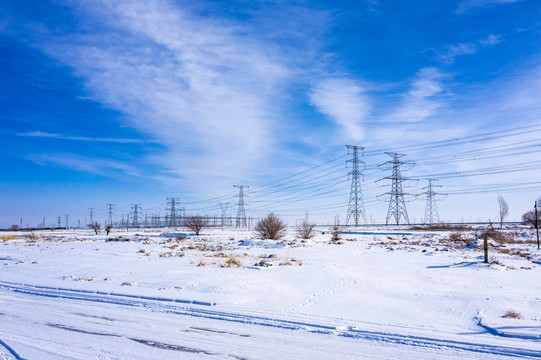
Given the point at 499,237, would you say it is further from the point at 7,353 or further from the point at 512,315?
the point at 7,353

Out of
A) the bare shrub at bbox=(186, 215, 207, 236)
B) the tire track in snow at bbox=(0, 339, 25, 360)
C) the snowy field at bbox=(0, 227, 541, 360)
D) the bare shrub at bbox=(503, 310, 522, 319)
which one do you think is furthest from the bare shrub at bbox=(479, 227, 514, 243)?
the bare shrub at bbox=(186, 215, 207, 236)

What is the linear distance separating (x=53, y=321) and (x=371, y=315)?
6206mm

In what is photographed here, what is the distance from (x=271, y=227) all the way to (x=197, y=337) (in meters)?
29.5

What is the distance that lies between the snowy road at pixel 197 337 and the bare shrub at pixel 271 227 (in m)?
27.3

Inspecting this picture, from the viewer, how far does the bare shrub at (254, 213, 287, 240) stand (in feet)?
114

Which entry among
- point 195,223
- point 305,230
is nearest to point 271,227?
point 305,230

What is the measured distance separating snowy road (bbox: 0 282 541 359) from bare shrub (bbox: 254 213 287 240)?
27327 millimetres

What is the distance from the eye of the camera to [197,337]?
17.9 feet

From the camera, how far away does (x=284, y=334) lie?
559 cm

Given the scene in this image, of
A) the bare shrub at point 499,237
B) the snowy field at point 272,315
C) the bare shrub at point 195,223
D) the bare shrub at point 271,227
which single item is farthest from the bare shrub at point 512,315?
the bare shrub at point 195,223

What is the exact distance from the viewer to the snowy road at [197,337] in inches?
185

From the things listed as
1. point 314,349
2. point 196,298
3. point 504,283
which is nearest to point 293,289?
point 196,298

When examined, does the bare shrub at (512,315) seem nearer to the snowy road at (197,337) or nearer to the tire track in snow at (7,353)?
the snowy road at (197,337)

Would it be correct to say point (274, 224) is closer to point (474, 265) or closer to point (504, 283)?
point (474, 265)
